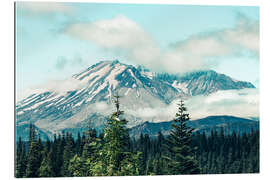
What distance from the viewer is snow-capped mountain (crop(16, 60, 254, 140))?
12.3 metres

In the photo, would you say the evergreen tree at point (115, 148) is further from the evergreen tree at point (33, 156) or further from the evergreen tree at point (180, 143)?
the evergreen tree at point (180, 143)

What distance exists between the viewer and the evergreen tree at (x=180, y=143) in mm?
12367

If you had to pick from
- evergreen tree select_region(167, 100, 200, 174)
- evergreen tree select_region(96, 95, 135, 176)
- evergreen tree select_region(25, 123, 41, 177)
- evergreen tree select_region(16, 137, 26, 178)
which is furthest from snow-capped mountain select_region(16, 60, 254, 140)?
evergreen tree select_region(96, 95, 135, 176)

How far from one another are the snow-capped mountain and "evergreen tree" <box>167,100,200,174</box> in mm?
689

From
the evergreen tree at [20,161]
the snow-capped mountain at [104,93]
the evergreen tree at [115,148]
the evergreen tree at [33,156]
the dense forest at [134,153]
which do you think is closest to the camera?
the evergreen tree at [20,161]

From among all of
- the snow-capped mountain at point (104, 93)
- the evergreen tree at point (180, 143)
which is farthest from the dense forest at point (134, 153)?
the snow-capped mountain at point (104, 93)

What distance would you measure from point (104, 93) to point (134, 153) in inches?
87.3

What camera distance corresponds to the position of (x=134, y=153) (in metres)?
11.7

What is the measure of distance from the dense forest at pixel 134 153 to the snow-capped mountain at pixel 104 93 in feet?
1.71

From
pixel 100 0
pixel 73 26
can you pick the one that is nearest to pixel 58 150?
pixel 73 26

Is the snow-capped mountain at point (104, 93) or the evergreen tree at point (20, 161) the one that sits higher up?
the snow-capped mountain at point (104, 93)

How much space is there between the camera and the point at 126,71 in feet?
41.7
